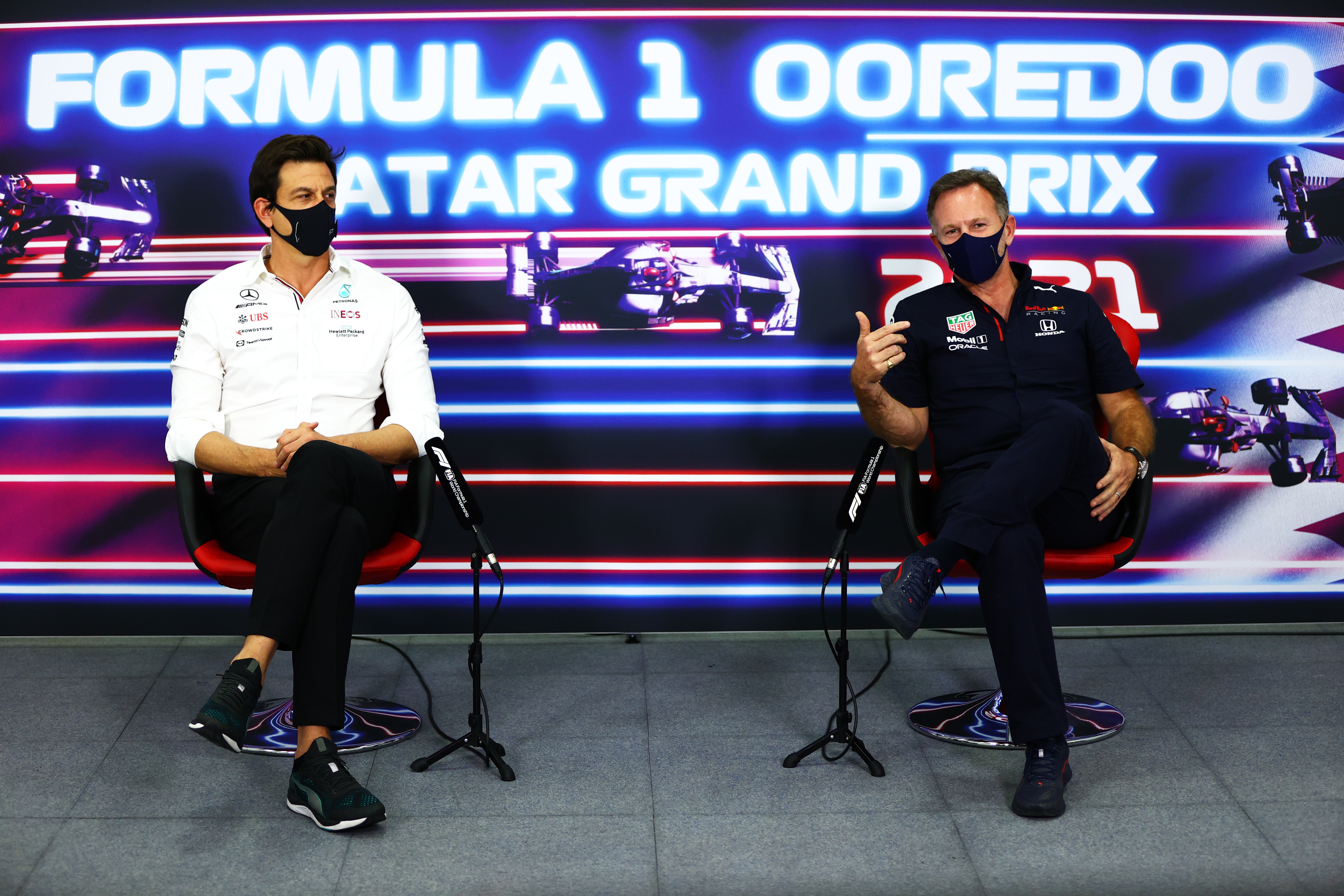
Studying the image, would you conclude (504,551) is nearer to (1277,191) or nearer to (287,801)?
(287,801)

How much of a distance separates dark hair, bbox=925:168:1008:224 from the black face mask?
4.91ft

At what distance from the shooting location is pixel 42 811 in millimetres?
2529

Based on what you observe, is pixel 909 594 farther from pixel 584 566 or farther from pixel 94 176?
A: pixel 94 176

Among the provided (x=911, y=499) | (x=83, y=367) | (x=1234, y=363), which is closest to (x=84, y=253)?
(x=83, y=367)

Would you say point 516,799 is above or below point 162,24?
below

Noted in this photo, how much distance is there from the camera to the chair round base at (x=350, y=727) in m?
2.83

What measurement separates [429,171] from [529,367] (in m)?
0.64

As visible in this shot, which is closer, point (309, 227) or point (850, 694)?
point (309, 227)

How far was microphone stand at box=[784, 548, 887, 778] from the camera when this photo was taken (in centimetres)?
273

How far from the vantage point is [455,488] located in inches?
103

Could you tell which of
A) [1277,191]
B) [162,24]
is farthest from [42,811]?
[1277,191]

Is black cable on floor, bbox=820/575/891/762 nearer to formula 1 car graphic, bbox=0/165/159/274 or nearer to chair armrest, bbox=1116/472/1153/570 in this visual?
chair armrest, bbox=1116/472/1153/570

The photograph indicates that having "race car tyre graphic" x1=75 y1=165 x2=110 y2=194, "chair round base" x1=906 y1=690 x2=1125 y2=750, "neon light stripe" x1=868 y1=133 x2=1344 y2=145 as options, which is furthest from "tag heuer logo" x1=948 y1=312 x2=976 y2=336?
"race car tyre graphic" x1=75 y1=165 x2=110 y2=194

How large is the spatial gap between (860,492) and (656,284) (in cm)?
114
